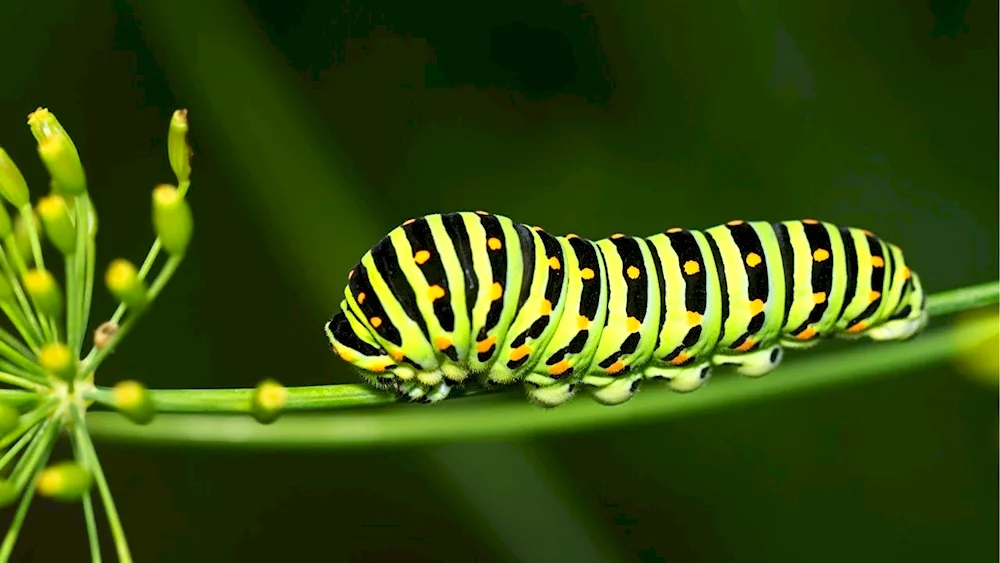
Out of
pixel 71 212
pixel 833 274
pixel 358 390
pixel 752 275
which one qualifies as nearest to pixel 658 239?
pixel 752 275

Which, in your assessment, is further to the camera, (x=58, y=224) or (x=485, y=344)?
(x=485, y=344)

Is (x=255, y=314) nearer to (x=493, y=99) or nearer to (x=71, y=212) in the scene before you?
(x=493, y=99)

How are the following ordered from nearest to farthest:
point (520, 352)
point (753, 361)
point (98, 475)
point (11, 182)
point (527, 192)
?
point (98, 475)
point (11, 182)
point (520, 352)
point (753, 361)
point (527, 192)

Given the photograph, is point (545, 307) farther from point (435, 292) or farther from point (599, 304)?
point (435, 292)

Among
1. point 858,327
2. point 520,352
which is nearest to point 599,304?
point 520,352

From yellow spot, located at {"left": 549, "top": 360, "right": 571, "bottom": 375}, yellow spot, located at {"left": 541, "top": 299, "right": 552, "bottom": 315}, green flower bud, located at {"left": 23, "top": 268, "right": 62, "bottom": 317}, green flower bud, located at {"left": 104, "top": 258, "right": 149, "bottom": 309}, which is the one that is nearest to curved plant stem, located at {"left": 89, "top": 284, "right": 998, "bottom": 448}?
yellow spot, located at {"left": 549, "top": 360, "right": 571, "bottom": 375}

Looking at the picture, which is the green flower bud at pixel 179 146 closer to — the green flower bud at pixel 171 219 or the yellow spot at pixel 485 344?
the green flower bud at pixel 171 219

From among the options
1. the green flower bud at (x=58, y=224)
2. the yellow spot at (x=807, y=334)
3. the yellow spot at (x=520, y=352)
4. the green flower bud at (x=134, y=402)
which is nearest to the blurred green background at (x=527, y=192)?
the yellow spot at (x=807, y=334)
